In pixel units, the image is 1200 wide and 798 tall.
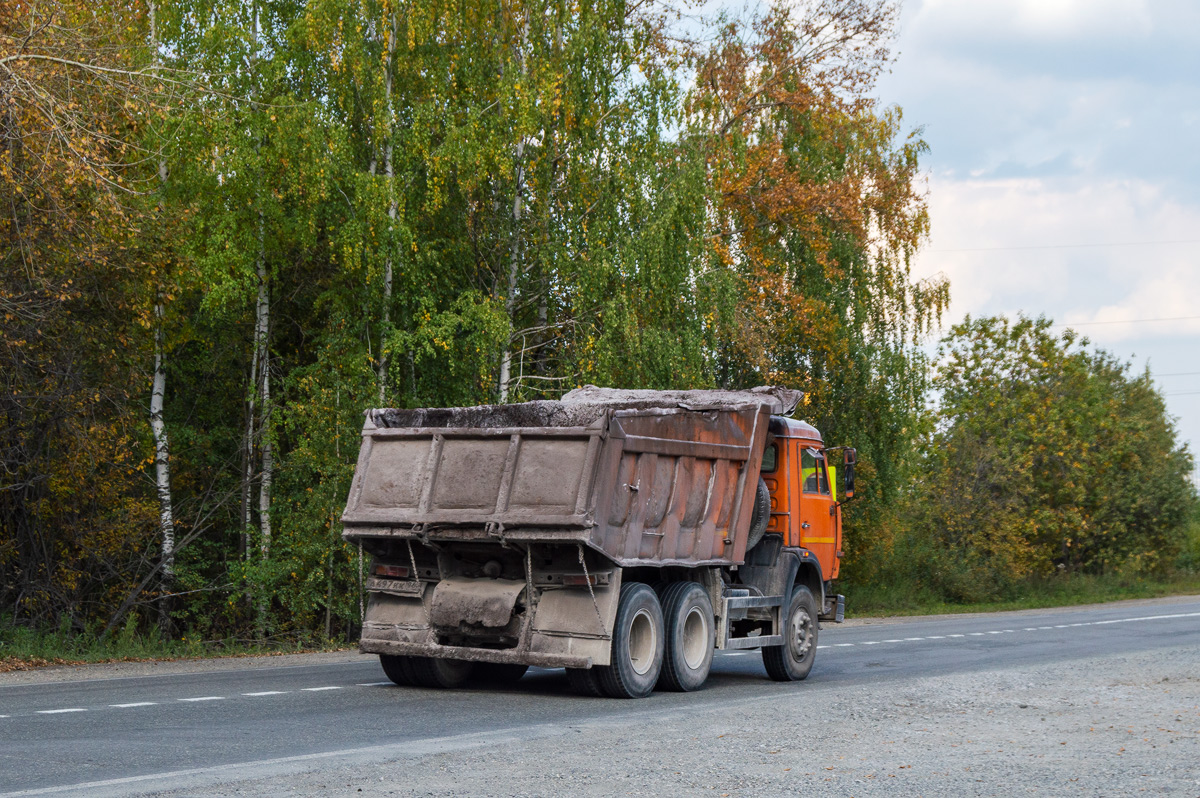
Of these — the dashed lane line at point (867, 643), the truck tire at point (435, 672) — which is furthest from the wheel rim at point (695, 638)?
the dashed lane line at point (867, 643)

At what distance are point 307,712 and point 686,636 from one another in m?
4.16

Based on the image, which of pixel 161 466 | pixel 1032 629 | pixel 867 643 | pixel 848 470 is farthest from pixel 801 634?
pixel 161 466

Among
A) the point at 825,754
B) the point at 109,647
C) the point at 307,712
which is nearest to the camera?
the point at 825,754

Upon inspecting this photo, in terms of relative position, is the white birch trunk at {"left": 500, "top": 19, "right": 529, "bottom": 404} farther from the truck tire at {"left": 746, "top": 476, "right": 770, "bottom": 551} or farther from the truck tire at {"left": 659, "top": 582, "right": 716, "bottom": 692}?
the truck tire at {"left": 659, "top": 582, "right": 716, "bottom": 692}

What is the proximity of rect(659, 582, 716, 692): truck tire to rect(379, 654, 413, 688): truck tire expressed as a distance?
2.54 meters

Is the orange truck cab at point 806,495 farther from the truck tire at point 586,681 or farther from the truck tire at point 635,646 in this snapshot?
the truck tire at point 586,681

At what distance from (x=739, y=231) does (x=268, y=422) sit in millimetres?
13047

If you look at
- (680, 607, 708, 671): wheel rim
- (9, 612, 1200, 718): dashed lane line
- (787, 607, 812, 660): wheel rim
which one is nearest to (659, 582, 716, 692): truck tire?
(680, 607, 708, 671): wheel rim

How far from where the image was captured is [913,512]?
3806 cm

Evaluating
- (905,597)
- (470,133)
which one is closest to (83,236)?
(470,133)

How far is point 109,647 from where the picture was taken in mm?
18766

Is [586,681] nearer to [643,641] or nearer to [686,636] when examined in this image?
[643,641]

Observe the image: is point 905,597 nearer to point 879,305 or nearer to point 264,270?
point 879,305

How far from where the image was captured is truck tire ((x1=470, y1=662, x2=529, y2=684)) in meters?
14.7
